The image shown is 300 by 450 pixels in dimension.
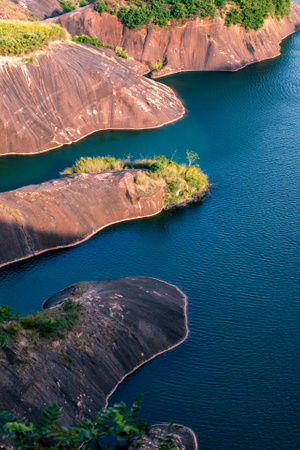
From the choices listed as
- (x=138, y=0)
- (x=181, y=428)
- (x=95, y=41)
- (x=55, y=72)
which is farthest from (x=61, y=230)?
(x=138, y=0)

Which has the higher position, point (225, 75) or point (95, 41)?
point (95, 41)

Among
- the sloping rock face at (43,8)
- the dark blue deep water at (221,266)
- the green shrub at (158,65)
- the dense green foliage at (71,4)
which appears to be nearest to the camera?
the dark blue deep water at (221,266)

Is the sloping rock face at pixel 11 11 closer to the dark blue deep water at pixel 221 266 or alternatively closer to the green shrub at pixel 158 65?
the green shrub at pixel 158 65

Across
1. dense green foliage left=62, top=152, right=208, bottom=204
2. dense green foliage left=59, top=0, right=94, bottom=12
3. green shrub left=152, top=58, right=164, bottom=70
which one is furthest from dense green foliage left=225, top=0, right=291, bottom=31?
dense green foliage left=62, top=152, right=208, bottom=204

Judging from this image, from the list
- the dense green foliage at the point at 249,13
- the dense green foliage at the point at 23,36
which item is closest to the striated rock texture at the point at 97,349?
the dense green foliage at the point at 23,36

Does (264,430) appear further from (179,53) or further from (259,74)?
(179,53)

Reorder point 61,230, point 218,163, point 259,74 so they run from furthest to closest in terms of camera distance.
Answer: point 259,74 → point 218,163 → point 61,230
